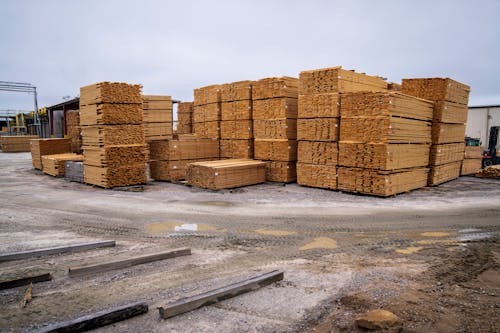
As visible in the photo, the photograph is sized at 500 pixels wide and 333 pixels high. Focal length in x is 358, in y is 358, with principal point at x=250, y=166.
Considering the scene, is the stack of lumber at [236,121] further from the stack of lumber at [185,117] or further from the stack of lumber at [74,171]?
the stack of lumber at [185,117]

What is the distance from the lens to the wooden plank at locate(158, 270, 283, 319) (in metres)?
4.29

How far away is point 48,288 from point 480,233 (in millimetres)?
8303

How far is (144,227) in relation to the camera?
8281 mm

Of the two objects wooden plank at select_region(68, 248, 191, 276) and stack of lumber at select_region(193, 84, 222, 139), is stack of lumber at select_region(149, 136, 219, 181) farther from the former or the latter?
wooden plank at select_region(68, 248, 191, 276)

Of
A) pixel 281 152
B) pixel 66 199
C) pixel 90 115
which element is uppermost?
pixel 90 115

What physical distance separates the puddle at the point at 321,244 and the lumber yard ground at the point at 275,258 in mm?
56

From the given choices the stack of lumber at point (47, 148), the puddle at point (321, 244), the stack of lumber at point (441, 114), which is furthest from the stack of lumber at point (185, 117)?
the puddle at point (321, 244)

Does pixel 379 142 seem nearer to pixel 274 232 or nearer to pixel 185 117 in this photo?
pixel 274 232

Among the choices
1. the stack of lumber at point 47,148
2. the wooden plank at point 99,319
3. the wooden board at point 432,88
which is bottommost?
the wooden plank at point 99,319

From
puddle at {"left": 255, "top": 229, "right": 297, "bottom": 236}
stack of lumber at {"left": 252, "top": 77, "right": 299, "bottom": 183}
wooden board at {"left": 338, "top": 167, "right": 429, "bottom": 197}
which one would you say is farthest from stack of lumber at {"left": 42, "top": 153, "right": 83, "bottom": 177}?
puddle at {"left": 255, "top": 229, "right": 297, "bottom": 236}

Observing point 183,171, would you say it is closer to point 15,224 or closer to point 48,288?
point 15,224

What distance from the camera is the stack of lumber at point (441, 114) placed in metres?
14.1

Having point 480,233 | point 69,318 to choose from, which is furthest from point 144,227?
point 480,233

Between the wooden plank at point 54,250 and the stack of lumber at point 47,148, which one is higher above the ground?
the stack of lumber at point 47,148
